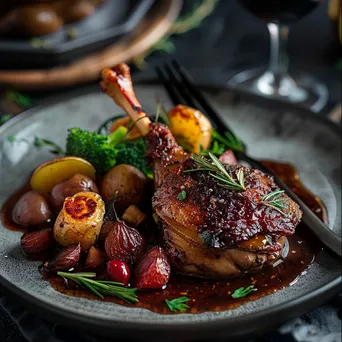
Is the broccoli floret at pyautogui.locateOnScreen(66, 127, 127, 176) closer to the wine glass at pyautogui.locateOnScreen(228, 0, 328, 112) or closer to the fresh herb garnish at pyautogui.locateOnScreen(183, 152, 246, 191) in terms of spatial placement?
the fresh herb garnish at pyautogui.locateOnScreen(183, 152, 246, 191)

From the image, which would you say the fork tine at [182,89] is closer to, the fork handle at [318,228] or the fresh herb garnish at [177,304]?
the fork handle at [318,228]

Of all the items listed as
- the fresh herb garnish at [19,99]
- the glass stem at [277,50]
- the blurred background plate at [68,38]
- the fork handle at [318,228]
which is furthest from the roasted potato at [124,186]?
the glass stem at [277,50]

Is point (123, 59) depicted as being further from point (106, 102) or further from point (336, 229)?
point (336, 229)

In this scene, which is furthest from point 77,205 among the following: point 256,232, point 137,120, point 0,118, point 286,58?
point 286,58

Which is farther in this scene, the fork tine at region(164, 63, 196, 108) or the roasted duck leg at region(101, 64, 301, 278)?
the fork tine at region(164, 63, 196, 108)

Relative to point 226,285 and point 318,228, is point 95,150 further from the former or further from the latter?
point 318,228

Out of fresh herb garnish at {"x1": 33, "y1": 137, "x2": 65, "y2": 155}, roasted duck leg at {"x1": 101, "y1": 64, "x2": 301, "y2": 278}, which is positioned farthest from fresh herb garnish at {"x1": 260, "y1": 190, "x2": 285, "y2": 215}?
fresh herb garnish at {"x1": 33, "y1": 137, "x2": 65, "y2": 155}
